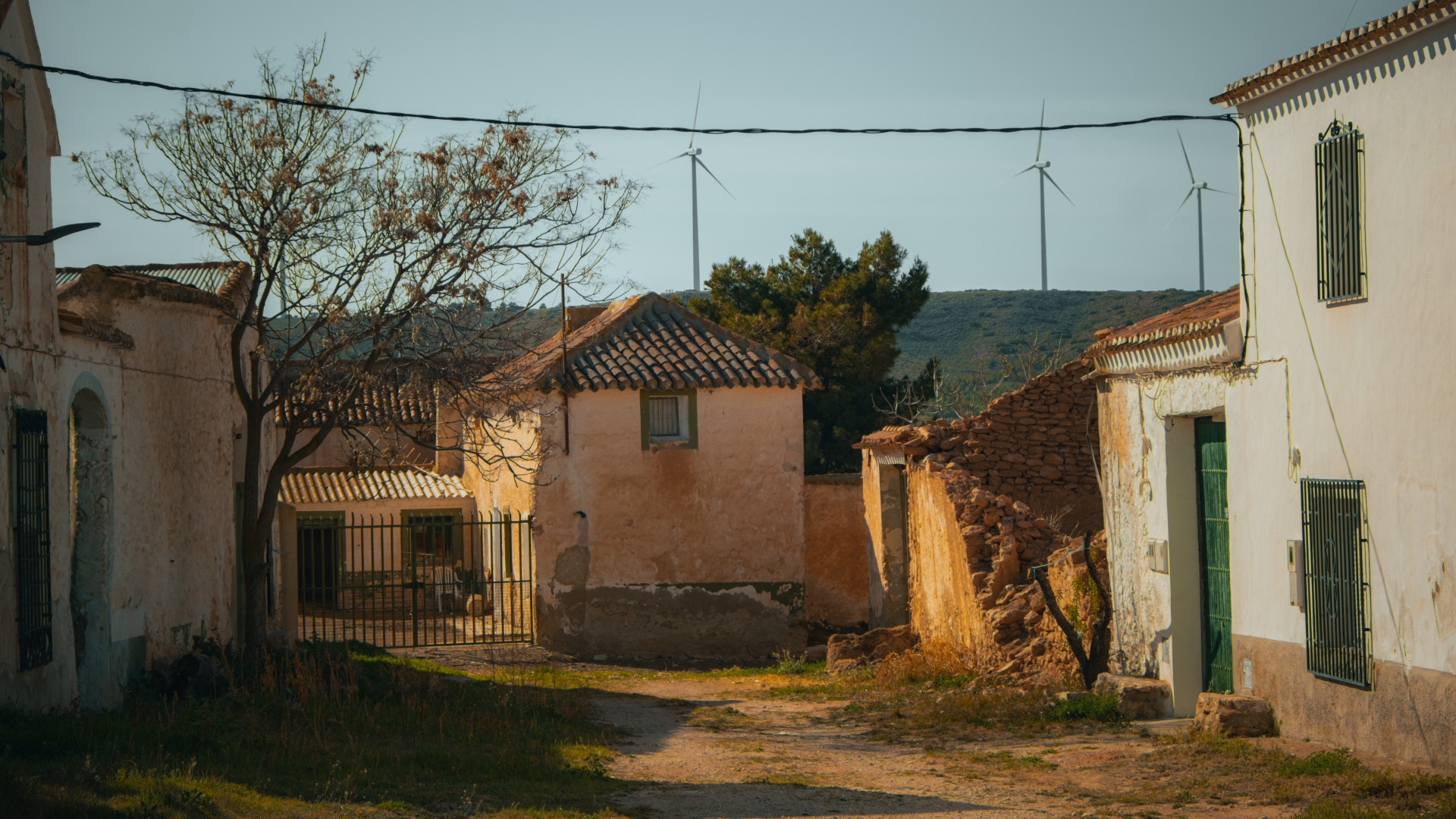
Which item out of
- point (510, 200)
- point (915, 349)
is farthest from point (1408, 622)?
point (915, 349)

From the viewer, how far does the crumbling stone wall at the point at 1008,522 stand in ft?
43.7

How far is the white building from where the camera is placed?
7953 mm

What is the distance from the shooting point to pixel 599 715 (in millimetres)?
12852

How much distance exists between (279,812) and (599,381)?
12.2m

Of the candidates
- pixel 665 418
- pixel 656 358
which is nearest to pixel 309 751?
pixel 665 418

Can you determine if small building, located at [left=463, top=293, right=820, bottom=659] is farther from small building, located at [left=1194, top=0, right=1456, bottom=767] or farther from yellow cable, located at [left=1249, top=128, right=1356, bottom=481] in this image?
yellow cable, located at [left=1249, top=128, right=1356, bottom=481]

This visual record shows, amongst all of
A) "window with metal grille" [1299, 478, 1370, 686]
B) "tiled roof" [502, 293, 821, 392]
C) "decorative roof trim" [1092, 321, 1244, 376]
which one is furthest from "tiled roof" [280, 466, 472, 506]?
"window with metal grille" [1299, 478, 1370, 686]

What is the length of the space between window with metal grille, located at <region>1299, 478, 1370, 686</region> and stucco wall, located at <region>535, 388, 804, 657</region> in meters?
10.8

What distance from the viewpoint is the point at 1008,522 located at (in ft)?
48.4

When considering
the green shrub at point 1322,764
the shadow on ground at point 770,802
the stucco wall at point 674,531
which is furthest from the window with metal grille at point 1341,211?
the stucco wall at point 674,531

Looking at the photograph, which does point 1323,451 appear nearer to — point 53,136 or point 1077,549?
point 1077,549

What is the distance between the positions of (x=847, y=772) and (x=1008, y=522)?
5.82 metres

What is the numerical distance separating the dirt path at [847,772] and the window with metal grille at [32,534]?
4397mm

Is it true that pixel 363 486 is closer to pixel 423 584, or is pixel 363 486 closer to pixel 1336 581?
pixel 423 584
